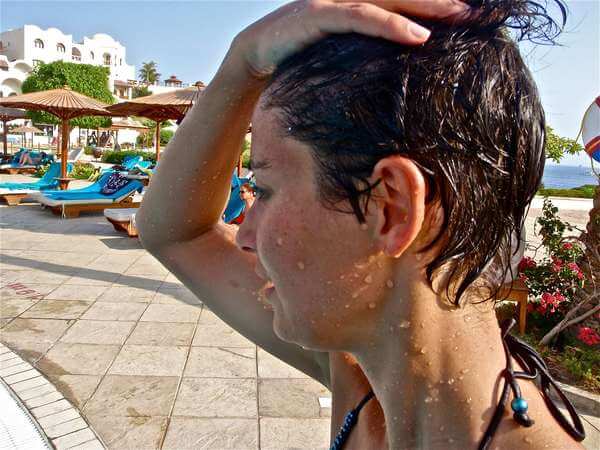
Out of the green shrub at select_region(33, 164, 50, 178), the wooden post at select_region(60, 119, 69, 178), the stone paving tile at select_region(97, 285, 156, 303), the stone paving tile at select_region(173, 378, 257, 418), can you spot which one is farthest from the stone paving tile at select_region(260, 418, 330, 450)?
the green shrub at select_region(33, 164, 50, 178)

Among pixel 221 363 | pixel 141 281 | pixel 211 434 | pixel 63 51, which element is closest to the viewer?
pixel 211 434

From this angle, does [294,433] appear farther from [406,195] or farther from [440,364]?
[406,195]

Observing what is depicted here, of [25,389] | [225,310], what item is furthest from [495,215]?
[25,389]

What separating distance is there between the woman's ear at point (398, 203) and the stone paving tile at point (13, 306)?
5.86m

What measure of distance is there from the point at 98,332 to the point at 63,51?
98.5m

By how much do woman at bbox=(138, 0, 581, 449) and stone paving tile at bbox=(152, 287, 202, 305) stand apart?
538 cm

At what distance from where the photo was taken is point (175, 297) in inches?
252

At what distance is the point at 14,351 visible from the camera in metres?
4.61

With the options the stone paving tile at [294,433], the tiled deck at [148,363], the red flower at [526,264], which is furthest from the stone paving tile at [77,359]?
the red flower at [526,264]

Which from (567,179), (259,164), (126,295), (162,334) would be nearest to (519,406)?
(259,164)

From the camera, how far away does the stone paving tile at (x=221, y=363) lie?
14.1 feet

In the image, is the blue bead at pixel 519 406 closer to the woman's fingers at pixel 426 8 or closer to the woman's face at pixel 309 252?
the woman's face at pixel 309 252

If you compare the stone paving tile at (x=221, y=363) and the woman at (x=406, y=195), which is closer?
the woman at (x=406, y=195)

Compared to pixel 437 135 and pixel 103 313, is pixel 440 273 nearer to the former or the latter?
pixel 437 135
